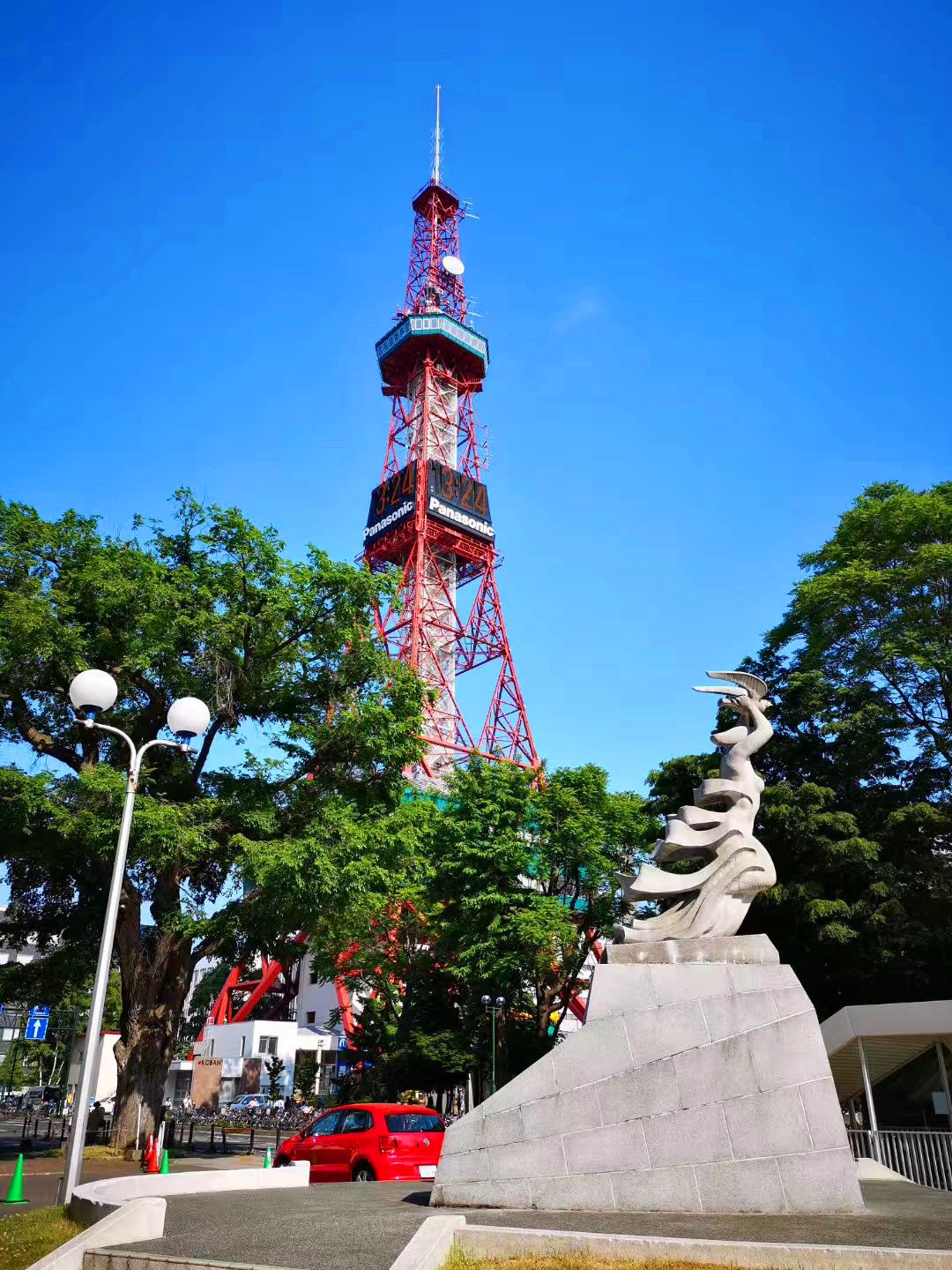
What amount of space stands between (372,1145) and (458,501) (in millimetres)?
51865

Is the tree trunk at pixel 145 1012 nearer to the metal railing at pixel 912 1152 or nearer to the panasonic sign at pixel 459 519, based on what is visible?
the metal railing at pixel 912 1152

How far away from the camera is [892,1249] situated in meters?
6.48

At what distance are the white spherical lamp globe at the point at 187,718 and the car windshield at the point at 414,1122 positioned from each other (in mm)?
7345

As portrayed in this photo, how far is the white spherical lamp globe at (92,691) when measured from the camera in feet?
38.3

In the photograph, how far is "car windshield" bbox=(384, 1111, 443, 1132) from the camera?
1513cm

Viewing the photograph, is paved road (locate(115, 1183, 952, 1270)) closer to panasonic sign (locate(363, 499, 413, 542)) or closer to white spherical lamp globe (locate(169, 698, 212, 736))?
white spherical lamp globe (locate(169, 698, 212, 736))

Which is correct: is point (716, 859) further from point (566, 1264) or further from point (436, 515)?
point (436, 515)

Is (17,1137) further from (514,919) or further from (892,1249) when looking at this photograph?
(892,1249)

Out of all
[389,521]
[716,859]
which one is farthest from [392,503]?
[716,859]

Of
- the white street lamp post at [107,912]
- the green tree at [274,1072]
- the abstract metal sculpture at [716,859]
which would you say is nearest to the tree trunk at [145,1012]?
the white street lamp post at [107,912]

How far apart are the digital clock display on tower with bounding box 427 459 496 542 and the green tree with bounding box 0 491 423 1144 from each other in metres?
36.6

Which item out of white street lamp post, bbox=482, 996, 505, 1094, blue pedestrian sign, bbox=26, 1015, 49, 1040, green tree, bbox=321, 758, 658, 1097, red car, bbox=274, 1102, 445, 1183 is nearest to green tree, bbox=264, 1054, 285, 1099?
green tree, bbox=321, 758, 658, 1097

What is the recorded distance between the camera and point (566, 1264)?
271 inches

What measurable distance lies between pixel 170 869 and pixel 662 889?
15.4 meters
